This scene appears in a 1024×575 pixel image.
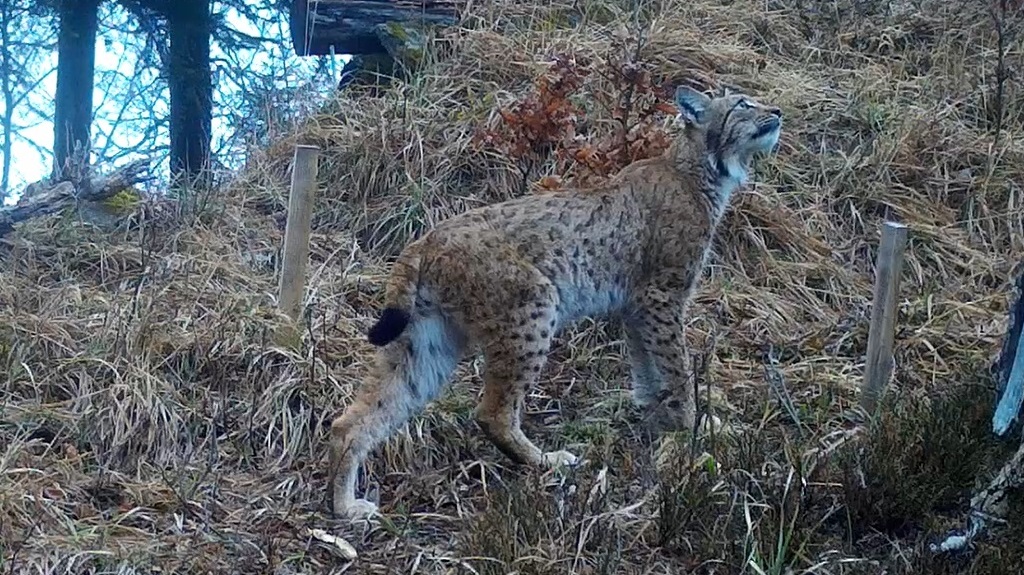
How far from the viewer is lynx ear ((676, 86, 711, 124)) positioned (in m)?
5.98

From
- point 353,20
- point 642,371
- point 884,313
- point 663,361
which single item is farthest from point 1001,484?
point 353,20

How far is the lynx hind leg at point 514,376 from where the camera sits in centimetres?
498

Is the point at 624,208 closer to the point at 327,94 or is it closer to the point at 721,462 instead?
the point at 721,462

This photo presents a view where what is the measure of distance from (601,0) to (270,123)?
260 centimetres

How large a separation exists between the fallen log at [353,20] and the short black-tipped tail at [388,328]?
14.7 feet

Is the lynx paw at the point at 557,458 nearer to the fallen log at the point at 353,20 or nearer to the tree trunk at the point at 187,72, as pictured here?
the tree trunk at the point at 187,72

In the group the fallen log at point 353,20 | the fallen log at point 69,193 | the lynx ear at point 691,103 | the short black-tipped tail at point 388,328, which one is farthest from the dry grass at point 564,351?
the lynx ear at point 691,103

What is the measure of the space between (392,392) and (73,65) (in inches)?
163

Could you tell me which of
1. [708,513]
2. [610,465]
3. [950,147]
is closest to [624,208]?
[610,465]

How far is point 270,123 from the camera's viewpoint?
848 centimetres

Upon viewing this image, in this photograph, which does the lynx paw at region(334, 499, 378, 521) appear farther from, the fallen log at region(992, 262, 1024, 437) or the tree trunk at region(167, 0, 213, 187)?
the tree trunk at region(167, 0, 213, 187)

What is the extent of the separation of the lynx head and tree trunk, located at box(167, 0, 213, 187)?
340cm

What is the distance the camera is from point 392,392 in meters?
4.96

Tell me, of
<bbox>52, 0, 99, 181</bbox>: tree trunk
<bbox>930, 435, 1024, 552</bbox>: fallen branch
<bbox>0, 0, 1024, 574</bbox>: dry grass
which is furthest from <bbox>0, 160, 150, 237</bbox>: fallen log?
<bbox>930, 435, 1024, 552</bbox>: fallen branch
